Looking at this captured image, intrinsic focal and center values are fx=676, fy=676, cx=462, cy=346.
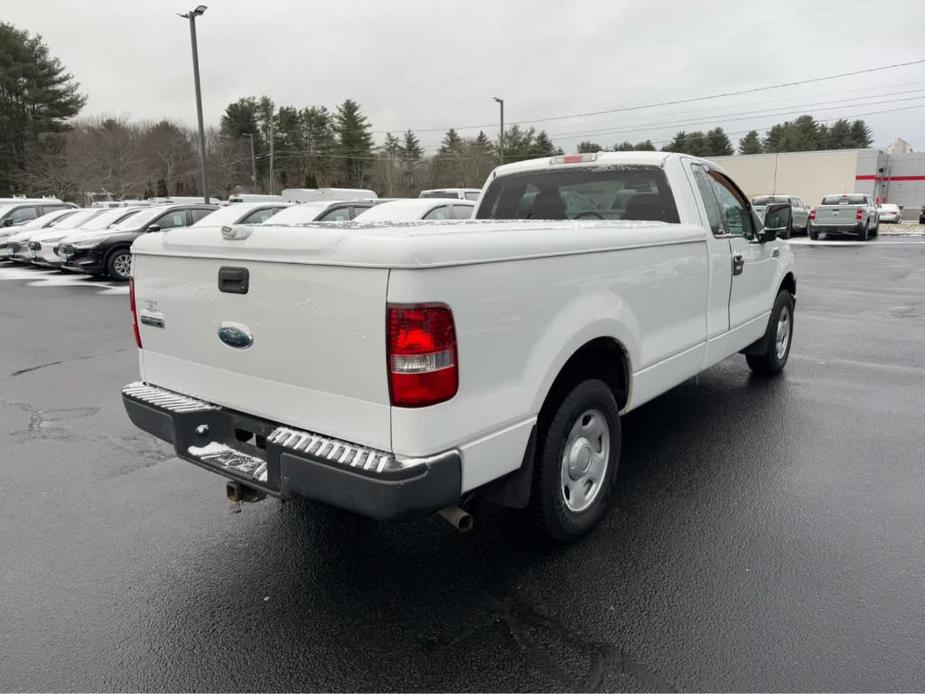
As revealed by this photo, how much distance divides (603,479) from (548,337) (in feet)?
3.53

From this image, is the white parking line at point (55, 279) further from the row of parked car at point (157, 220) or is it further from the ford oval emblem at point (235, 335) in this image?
the ford oval emblem at point (235, 335)

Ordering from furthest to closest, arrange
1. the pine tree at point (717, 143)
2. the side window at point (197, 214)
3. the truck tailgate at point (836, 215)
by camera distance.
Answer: the pine tree at point (717, 143), the truck tailgate at point (836, 215), the side window at point (197, 214)

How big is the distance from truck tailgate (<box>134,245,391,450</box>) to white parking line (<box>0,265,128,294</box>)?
10560 millimetres

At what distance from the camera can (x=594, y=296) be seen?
10.3ft

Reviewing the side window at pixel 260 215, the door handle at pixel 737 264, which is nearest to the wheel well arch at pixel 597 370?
the door handle at pixel 737 264

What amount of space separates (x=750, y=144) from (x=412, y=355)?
379 ft

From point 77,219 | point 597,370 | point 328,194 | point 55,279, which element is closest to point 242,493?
point 597,370

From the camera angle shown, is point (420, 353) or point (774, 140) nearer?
point (420, 353)

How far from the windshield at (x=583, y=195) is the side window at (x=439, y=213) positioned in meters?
6.98

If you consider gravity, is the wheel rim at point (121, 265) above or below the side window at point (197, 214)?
below

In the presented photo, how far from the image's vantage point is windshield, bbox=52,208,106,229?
56.0ft

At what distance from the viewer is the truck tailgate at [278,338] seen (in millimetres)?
2428

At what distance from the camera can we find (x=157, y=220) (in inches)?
578

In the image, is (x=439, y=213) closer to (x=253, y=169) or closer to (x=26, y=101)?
(x=26, y=101)
